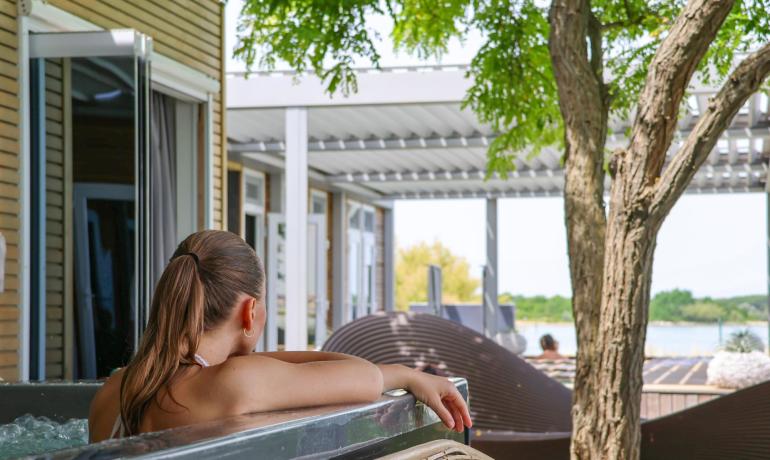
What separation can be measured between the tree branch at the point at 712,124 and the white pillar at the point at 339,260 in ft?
47.7

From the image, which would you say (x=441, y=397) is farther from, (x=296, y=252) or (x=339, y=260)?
(x=339, y=260)

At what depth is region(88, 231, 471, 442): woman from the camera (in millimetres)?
1786

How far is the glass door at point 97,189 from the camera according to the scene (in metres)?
5.49

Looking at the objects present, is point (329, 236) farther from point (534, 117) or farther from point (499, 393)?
point (499, 393)

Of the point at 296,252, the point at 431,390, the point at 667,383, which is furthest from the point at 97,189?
the point at 667,383

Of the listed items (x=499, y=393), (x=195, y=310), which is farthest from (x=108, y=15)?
(x=195, y=310)

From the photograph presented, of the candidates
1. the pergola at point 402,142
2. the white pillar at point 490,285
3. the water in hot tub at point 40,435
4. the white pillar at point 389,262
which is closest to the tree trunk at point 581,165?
the water in hot tub at point 40,435

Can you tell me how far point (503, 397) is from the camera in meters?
5.47

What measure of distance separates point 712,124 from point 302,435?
249 centimetres

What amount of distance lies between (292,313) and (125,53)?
15.5 feet

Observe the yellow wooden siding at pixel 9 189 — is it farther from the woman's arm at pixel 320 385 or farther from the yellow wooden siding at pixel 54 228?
the woman's arm at pixel 320 385

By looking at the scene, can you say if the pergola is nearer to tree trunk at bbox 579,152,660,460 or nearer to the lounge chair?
the lounge chair

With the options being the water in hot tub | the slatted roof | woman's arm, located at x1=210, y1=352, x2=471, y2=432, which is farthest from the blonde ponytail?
the slatted roof

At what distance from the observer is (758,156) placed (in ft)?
44.8
